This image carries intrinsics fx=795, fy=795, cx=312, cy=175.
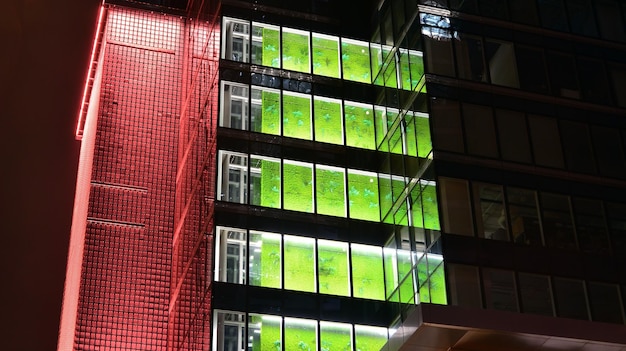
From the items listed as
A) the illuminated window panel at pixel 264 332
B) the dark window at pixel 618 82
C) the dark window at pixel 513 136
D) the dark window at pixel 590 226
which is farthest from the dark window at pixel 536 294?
the dark window at pixel 618 82

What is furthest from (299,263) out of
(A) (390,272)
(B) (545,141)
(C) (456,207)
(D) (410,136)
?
(B) (545,141)

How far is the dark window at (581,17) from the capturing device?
38.0 m

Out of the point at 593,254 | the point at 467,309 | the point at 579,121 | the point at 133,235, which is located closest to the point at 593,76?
the point at 579,121

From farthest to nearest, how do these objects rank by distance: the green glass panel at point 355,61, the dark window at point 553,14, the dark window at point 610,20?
1. the green glass panel at point 355,61
2. the dark window at point 610,20
3. the dark window at point 553,14

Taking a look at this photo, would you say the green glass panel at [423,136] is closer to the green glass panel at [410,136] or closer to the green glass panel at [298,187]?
the green glass panel at [410,136]

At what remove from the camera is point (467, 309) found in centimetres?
2886

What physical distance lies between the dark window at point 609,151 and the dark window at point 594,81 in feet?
5.90

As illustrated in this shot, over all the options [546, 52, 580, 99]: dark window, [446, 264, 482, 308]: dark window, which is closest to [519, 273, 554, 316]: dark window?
[446, 264, 482, 308]: dark window

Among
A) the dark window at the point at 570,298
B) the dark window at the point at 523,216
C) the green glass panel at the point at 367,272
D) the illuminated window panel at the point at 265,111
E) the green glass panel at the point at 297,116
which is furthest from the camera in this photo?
the green glass panel at the point at 297,116

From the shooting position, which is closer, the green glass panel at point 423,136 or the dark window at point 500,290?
the dark window at point 500,290

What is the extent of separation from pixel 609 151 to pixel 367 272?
39.4 ft

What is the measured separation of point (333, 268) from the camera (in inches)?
1425

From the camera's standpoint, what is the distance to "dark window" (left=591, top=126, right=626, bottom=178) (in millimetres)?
34781

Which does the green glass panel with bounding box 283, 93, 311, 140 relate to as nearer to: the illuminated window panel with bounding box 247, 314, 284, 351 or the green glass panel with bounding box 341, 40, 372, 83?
the green glass panel with bounding box 341, 40, 372, 83
